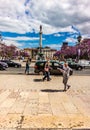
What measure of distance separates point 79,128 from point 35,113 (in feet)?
8.10

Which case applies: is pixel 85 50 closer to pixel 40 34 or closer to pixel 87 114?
pixel 40 34

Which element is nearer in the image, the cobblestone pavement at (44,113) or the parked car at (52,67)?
the cobblestone pavement at (44,113)

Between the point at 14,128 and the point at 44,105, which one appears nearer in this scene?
the point at 14,128

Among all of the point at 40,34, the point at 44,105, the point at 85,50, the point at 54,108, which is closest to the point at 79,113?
the point at 54,108

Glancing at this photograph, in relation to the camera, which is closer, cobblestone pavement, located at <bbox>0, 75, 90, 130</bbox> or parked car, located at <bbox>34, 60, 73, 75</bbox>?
cobblestone pavement, located at <bbox>0, 75, 90, 130</bbox>

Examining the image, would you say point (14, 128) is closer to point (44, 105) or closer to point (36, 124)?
point (36, 124)

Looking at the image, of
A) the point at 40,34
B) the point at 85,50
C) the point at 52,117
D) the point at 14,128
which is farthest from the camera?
the point at 40,34

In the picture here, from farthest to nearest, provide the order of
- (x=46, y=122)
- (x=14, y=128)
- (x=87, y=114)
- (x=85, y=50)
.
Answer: (x=85, y=50) < (x=87, y=114) < (x=46, y=122) < (x=14, y=128)

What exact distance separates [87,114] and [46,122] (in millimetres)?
2068

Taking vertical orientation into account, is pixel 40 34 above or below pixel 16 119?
above

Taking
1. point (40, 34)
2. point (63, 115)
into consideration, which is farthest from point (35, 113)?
point (40, 34)

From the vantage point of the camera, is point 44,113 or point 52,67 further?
point 52,67

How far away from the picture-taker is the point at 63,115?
980 centimetres

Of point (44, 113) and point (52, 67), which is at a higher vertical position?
point (52, 67)
